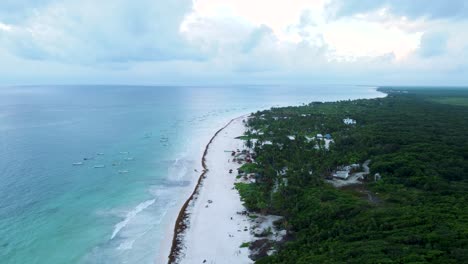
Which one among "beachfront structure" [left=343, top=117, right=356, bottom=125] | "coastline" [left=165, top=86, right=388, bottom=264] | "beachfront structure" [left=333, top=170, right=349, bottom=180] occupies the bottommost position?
"coastline" [left=165, top=86, right=388, bottom=264]

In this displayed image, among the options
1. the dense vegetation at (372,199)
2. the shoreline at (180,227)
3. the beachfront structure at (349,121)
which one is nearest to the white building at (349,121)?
the beachfront structure at (349,121)

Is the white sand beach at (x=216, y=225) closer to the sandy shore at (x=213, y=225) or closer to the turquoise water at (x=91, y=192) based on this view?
the sandy shore at (x=213, y=225)

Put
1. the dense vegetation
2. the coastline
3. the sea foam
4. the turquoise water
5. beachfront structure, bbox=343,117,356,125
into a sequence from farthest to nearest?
beachfront structure, bbox=343,117,356,125, the sea foam, the turquoise water, the coastline, the dense vegetation

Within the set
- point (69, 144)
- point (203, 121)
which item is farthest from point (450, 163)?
point (203, 121)

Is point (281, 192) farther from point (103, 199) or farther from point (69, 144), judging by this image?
point (69, 144)

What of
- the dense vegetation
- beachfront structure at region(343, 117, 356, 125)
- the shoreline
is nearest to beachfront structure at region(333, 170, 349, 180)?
the dense vegetation

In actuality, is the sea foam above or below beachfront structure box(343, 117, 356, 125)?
below

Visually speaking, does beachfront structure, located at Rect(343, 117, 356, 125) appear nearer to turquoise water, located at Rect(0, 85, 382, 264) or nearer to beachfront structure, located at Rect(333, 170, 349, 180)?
turquoise water, located at Rect(0, 85, 382, 264)
